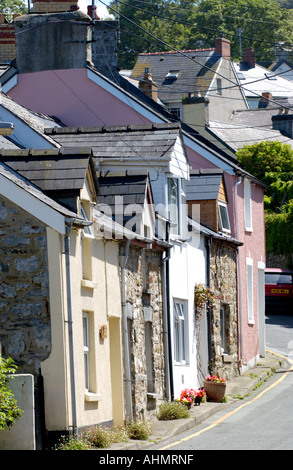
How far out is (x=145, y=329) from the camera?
68.6 feet

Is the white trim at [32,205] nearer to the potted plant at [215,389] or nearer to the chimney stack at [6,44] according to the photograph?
the potted plant at [215,389]

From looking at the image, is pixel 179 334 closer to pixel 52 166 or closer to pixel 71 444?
pixel 52 166

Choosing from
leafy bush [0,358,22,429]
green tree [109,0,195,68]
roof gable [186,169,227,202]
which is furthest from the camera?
green tree [109,0,195,68]

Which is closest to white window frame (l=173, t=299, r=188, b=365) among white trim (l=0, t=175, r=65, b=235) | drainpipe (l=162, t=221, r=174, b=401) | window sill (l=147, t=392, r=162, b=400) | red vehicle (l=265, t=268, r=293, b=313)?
drainpipe (l=162, t=221, r=174, b=401)

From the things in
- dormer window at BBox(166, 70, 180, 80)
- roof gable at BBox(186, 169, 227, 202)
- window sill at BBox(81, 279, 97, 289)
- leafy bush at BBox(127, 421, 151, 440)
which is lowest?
leafy bush at BBox(127, 421, 151, 440)

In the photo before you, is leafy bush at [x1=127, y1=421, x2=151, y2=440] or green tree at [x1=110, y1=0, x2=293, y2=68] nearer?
leafy bush at [x1=127, y1=421, x2=151, y2=440]

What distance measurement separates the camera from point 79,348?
16281 mm

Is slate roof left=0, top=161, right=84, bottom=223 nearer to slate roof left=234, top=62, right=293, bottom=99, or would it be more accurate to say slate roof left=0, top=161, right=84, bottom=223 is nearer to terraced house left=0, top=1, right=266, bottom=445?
terraced house left=0, top=1, right=266, bottom=445

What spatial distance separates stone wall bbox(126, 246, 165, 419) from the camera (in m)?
19.3

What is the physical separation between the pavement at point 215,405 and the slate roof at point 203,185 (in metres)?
5.27

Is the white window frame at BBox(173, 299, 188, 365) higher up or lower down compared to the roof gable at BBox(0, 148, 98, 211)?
lower down

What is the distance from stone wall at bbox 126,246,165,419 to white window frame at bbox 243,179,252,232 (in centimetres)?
1137
